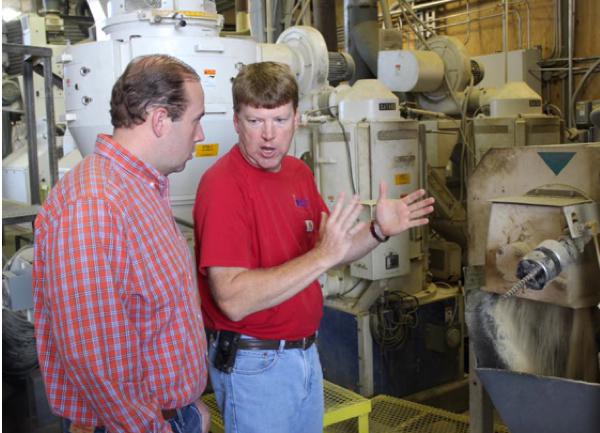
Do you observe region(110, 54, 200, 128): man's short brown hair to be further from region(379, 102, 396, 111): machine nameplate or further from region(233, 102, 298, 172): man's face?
region(379, 102, 396, 111): machine nameplate

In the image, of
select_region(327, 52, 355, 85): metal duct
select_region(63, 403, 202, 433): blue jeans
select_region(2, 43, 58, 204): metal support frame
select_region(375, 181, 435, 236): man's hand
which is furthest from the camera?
select_region(327, 52, 355, 85): metal duct

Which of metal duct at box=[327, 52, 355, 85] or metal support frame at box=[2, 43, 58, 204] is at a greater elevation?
metal duct at box=[327, 52, 355, 85]

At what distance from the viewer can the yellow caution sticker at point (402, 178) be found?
305 centimetres

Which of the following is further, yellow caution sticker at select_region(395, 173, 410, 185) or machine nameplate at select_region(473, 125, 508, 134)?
machine nameplate at select_region(473, 125, 508, 134)

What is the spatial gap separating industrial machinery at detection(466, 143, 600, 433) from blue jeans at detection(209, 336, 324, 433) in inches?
16.6

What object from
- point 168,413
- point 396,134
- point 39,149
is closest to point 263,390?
point 168,413

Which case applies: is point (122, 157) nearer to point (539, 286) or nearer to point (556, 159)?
point (539, 286)

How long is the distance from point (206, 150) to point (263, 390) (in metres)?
1.26

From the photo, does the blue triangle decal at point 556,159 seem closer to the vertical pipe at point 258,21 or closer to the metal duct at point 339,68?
the metal duct at point 339,68

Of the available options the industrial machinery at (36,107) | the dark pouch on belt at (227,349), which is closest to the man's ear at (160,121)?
the dark pouch on belt at (227,349)

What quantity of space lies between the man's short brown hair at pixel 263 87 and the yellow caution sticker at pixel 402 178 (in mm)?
1567

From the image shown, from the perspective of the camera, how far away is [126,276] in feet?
3.75

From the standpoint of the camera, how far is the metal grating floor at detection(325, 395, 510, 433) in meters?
2.70

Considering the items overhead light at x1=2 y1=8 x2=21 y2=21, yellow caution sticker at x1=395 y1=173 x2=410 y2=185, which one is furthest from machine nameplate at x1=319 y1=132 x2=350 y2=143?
overhead light at x1=2 y1=8 x2=21 y2=21
